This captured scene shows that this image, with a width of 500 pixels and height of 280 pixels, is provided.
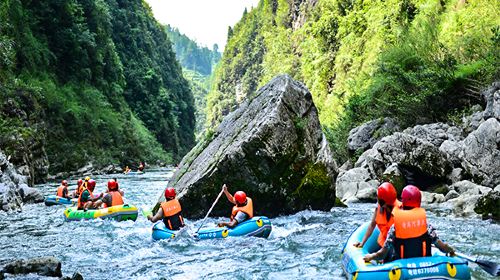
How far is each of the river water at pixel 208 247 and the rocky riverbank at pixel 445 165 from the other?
163 cm

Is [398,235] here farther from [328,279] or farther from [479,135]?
[479,135]

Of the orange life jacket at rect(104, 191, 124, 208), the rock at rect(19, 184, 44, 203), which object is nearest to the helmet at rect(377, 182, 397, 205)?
the orange life jacket at rect(104, 191, 124, 208)

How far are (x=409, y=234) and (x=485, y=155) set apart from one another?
10685 mm

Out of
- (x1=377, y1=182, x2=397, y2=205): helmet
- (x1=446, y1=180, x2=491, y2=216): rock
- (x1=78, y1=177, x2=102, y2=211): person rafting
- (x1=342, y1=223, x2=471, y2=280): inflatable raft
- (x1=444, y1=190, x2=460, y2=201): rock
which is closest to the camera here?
(x1=342, y1=223, x2=471, y2=280): inflatable raft

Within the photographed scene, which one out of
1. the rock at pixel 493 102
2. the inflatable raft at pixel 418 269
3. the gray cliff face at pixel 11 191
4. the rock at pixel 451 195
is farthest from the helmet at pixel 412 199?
the gray cliff face at pixel 11 191

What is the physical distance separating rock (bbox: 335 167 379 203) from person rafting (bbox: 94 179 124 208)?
7671 millimetres

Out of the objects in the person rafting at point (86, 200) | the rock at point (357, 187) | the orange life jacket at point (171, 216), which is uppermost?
the orange life jacket at point (171, 216)

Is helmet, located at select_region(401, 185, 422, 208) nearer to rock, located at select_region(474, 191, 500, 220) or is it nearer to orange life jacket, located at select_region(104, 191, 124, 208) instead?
rock, located at select_region(474, 191, 500, 220)

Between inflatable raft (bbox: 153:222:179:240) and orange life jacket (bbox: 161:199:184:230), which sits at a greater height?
orange life jacket (bbox: 161:199:184:230)

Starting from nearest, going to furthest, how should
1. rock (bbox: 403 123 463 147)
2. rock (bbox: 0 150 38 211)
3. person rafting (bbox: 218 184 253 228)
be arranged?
person rafting (bbox: 218 184 253 228) → rock (bbox: 0 150 38 211) → rock (bbox: 403 123 463 147)

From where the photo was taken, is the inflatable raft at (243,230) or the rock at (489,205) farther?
the rock at (489,205)

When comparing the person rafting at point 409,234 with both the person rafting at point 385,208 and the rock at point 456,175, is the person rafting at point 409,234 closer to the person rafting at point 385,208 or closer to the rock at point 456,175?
the person rafting at point 385,208

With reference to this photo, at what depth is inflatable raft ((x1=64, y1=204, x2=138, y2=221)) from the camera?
13.0 meters

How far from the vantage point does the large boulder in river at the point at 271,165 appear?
38.5 feet
